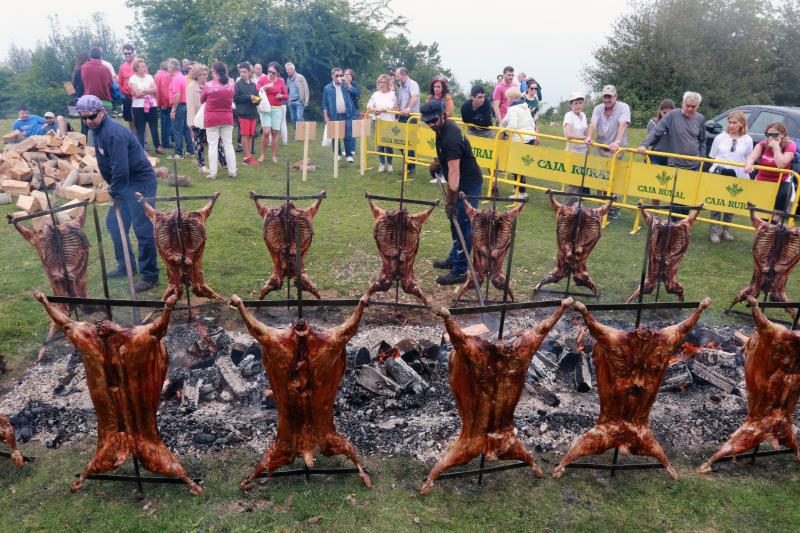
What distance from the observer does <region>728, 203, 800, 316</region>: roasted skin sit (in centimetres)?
671

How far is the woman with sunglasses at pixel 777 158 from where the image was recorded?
922cm

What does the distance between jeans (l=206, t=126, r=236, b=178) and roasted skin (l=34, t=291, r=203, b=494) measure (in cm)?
883

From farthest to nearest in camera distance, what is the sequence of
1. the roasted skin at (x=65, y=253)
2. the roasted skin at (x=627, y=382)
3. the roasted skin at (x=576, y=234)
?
the roasted skin at (x=576, y=234)
the roasted skin at (x=65, y=253)
the roasted skin at (x=627, y=382)

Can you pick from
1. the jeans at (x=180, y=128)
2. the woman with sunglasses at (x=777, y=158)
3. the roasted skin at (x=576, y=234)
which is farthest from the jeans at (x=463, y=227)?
the jeans at (x=180, y=128)

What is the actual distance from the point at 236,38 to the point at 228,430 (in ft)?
57.4

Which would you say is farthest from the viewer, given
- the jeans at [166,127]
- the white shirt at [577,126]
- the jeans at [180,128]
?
the jeans at [166,127]

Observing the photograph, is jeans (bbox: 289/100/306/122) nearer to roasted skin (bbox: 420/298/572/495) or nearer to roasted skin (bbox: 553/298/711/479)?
roasted skin (bbox: 420/298/572/495)

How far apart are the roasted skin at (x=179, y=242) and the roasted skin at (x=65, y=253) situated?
2.36 feet

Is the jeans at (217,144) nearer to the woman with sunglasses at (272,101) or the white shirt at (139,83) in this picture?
the woman with sunglasses at (272,101)

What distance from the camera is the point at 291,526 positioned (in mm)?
3896

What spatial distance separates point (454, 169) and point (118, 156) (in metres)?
3.82

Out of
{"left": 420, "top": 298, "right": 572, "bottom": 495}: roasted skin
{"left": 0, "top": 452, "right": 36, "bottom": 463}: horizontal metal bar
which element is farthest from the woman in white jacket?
{"left": 0, "top": 452, "right": 36, "bottom": 463}: horizontal metal bar

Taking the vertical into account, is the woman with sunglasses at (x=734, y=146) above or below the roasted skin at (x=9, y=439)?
above

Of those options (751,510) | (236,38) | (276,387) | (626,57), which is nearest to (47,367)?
(276,387)
